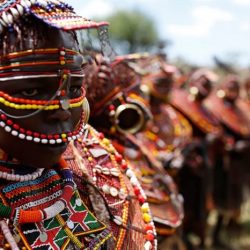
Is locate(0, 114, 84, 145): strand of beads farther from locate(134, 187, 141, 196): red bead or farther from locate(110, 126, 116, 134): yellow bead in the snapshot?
locate(110, 126, 116, 134): yellow bead

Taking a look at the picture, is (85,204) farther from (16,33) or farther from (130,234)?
(16,33)

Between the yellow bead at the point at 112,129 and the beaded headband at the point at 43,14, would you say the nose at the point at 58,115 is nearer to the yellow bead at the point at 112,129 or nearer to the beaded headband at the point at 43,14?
the beaded headband at the point at 43,14

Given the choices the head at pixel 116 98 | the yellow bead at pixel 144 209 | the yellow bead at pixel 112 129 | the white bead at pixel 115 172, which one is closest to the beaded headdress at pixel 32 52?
the white bead at pixel 115 172

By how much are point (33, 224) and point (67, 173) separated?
0.27 metres

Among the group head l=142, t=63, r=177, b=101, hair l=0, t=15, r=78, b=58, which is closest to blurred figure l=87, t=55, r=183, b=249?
hair l=0, t=15, r=78, b=58

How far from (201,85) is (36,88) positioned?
5.89 m

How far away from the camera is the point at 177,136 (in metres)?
6.09

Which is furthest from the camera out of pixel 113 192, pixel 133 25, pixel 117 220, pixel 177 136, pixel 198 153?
pixel 133 25

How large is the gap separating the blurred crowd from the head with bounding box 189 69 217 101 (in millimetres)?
13

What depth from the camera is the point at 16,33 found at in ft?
6.12

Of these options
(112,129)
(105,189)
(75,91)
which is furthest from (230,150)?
(75,91)

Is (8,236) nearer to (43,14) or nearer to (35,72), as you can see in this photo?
(35,72)

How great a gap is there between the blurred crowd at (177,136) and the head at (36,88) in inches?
30.1

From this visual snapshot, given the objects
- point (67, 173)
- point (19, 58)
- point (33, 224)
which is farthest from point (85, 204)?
point (19, 58)
